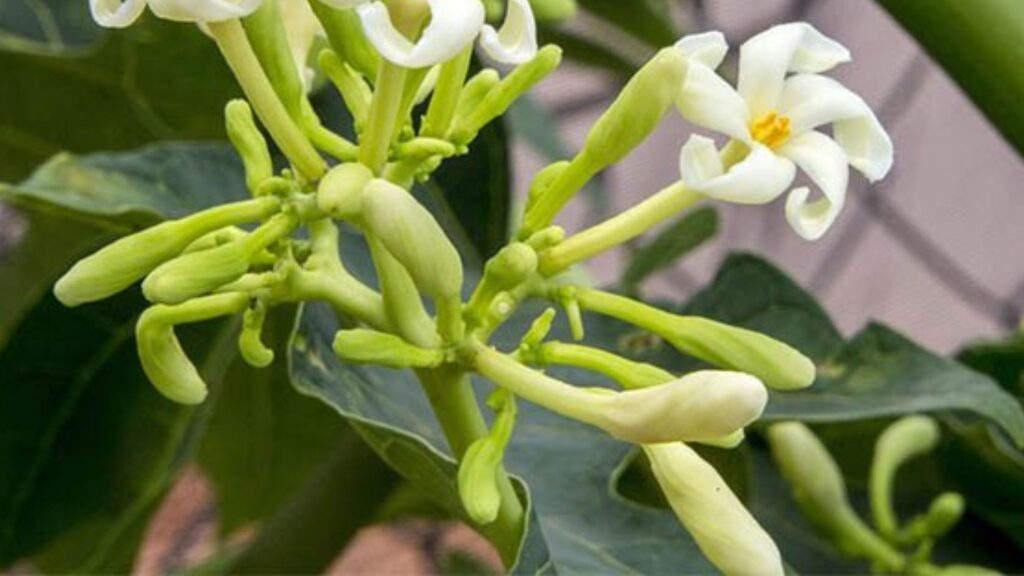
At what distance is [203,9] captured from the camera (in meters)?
0.28

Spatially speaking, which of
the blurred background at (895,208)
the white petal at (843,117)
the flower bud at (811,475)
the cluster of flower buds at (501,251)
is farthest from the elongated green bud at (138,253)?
the blurred background at (895,208)

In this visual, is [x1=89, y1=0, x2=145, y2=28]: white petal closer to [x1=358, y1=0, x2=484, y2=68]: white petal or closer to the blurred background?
[x1=358, y1=0, x2=484, y2=68]: white petal

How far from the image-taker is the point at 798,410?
0.48 meters

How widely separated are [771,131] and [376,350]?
9cm

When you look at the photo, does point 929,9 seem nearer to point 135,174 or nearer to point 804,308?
point 804,308

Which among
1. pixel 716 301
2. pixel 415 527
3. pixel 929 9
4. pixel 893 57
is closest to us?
pixel 929 9

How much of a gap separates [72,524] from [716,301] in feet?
0.75

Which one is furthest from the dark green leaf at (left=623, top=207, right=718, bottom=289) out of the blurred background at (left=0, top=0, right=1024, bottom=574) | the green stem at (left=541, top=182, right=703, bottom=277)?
the blurred background at (left=0, top=0, right=1024, bottom=574)

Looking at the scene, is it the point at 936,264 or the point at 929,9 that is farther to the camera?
the point at 936,264

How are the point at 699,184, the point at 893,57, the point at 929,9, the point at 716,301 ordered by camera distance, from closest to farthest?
the point at 699,184, the point at 929,9, the point at 716,301, the point at 893,57

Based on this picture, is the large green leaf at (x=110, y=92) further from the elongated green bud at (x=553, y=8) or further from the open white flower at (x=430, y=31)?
the open white flower at (x=430, y=31)

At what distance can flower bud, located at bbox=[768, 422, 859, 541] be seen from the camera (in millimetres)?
503

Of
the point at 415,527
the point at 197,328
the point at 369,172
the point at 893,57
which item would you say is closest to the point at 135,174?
the point at 197,328

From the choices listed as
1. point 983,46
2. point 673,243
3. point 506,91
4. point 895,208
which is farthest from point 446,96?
point 895,208
